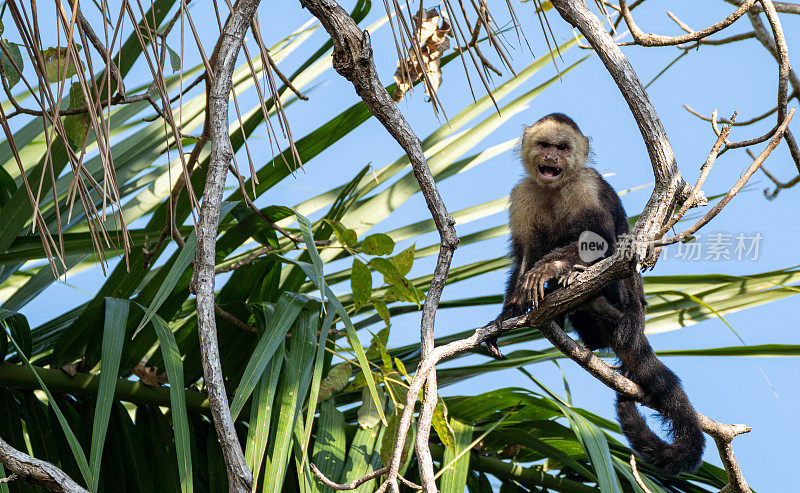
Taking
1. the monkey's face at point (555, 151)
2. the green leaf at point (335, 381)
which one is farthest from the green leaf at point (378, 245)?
the monkey's face at point (555, 151)

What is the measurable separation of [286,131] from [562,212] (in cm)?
156

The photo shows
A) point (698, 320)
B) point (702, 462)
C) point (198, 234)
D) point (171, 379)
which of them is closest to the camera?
point (198, 234)

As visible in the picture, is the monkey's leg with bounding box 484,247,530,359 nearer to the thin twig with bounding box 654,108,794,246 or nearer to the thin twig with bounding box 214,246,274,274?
the thin twig with bounding box 214,246,274,274

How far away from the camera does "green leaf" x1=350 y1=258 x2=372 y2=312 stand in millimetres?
1867

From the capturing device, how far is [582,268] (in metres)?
2.16

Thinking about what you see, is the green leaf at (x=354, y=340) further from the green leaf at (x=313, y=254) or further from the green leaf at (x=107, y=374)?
the green leaf at (x=107, y=374)

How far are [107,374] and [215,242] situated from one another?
41 cm

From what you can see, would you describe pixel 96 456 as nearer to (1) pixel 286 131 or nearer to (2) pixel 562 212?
(1) pixel 286 131

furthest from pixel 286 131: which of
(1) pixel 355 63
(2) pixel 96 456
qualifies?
(2) pixel 96 456

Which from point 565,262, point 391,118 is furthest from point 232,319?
point 565,262

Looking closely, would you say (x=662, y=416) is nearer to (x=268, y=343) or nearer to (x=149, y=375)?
(x=268, y=343)

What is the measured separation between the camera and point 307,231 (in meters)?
1.84

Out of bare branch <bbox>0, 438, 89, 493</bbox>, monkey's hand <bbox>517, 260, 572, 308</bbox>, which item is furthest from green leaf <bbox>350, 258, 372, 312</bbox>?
bare branch <bbox>0, 438, 89, 493</bbox>

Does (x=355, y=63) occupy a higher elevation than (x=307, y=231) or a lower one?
higher
